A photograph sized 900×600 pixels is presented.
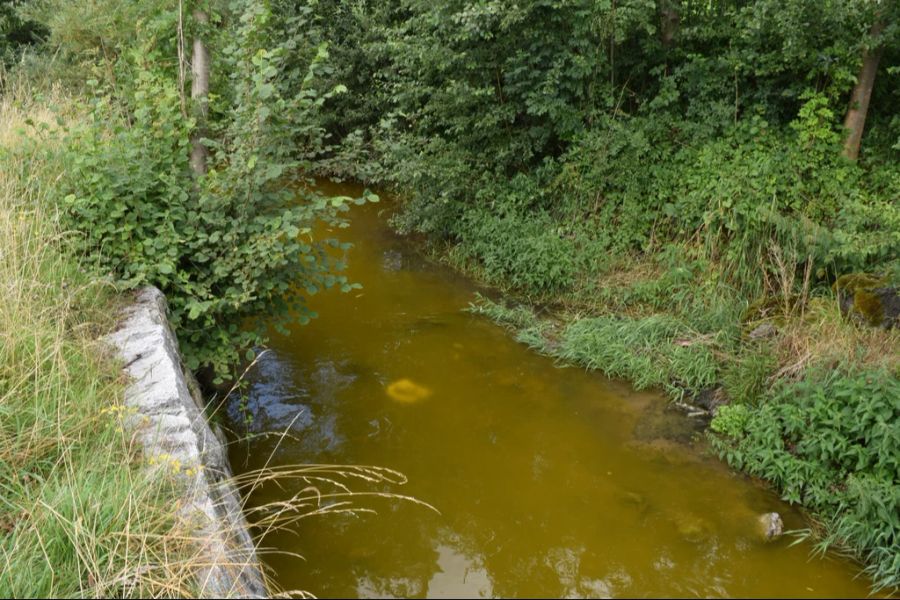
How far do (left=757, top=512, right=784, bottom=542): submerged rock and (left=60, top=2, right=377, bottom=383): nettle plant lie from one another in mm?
3431

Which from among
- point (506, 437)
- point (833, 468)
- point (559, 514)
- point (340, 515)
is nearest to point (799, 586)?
point (833, 468)

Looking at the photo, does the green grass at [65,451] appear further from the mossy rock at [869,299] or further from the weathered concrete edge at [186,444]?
the mossy rock at [869,299]

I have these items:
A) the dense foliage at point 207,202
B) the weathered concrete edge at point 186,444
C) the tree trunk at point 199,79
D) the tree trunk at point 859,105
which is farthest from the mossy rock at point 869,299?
the tree trunk at point 199,79

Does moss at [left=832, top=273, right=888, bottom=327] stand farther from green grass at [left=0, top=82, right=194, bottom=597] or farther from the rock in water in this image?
green grass at [left=0, top=82, right=194, bottom=597]

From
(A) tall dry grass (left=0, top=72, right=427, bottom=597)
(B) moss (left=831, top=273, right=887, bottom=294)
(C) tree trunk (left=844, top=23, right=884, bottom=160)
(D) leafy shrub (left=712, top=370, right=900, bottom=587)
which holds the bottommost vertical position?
(D) leafy shrub (left=712, top=370, right=900, bottom=587)

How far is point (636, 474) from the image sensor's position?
4980 millimetres

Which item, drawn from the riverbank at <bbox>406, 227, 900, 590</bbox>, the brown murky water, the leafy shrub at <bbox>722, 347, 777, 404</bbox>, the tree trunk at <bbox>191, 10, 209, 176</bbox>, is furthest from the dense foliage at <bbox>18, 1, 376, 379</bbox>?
the leafy shrub at <bbox>722, 347, 777, 404</bbox>

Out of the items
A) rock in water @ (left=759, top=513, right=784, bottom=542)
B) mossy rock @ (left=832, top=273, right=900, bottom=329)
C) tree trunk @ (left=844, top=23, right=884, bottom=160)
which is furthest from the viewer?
tree trunk @ (left=844, top=23, right=884, bottom=160)

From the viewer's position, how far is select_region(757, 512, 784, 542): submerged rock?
171 inches

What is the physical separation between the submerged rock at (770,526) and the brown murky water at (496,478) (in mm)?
83

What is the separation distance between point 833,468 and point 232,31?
6354mm

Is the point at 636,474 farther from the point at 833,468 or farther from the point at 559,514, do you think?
the point at 833,468

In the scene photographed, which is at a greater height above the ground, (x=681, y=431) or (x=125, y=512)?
(x=125, y=512)

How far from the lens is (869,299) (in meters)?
5.59
